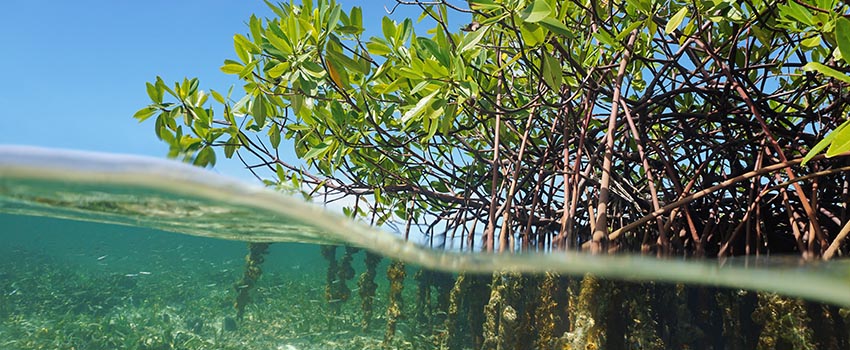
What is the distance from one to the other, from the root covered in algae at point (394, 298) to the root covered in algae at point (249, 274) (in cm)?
62

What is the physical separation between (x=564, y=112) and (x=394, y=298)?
1.23 meters

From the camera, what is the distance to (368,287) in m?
2.96

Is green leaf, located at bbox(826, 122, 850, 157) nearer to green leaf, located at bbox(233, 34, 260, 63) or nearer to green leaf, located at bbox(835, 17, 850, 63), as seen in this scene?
green leaf, located at bbox(835, 17, 850, 63)

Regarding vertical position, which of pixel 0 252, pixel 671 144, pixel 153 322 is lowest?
pixel 153 322

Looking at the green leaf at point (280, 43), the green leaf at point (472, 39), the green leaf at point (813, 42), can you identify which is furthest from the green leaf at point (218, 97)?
the green leaf at point (813, 42)

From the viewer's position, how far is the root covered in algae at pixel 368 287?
2871mm

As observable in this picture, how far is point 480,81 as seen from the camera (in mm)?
Answer: 2791

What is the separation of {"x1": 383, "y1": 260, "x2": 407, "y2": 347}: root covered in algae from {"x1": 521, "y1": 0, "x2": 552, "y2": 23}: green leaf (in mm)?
1490

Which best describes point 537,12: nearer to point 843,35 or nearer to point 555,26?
point 555,26

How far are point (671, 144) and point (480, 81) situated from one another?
1.57 meters

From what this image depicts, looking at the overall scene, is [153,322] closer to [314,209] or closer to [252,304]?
[252,304]

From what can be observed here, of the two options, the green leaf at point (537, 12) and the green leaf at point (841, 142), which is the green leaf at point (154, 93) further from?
the green leaf at point (841, 142)

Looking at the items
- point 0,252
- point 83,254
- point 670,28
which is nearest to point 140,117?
point 83,254

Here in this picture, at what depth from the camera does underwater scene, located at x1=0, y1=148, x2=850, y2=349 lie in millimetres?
2768
